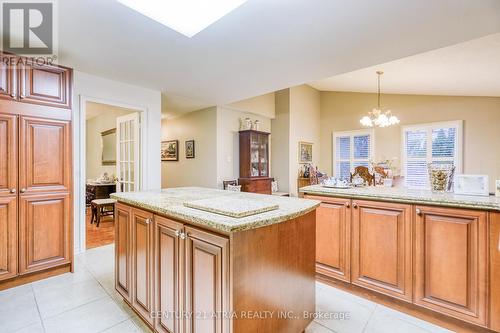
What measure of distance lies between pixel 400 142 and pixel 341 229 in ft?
15.9

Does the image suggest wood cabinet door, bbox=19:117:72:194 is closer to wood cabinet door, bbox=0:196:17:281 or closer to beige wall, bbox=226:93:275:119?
wood cabinet door, bbox=0:196:17:281

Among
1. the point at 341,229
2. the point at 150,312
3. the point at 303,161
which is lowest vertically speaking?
the point at 150,312

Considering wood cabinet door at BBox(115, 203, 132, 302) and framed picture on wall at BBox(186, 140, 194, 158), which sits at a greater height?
framed picture on wall at BBox(186, 140, 194, 158)

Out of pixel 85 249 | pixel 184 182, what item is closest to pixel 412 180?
pixel 184 182

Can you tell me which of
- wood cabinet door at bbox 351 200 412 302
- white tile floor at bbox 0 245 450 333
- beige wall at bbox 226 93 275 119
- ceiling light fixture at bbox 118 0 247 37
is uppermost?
beige wall at bbox 226 93 275 119

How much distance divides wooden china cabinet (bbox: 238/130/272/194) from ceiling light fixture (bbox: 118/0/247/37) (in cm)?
348

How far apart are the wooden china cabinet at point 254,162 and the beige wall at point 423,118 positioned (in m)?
2.35

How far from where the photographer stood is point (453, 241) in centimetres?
164

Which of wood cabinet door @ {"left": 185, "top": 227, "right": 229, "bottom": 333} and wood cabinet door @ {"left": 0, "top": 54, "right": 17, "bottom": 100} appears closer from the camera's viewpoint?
wood cabinet door @ {"left": 185, "top": 227, "right": 229, "bottom": 333}

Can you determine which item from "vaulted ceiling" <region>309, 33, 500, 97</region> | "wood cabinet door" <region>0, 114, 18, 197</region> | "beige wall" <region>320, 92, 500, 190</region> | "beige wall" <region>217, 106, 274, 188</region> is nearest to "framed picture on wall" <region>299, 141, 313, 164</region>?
"beige wall" <region>320, 92, 500, 190</region>

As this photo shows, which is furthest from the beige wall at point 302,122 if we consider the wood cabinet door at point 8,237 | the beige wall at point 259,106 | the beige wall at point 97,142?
the wood cabinet door at point 8,237

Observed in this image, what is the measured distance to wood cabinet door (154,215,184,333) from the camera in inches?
Answer: 52.7

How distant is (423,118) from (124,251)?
Result: 638 cm

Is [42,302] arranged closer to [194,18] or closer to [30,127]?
[30,127]
